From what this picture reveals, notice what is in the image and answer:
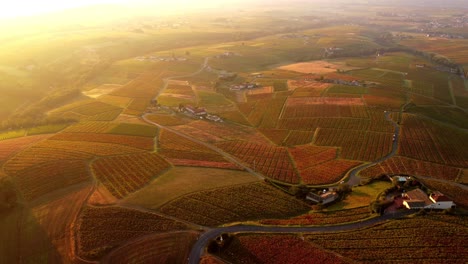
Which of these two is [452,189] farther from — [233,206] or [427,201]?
[233,206]

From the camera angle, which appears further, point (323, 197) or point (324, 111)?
point (324, 111)

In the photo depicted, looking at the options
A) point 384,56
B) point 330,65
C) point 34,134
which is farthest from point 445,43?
point 34,134

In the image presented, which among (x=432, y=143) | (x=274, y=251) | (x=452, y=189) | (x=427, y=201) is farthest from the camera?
(x=432, y=143)

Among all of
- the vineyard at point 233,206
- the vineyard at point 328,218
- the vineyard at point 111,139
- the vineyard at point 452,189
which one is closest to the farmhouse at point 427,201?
the vineyard at point 452,189

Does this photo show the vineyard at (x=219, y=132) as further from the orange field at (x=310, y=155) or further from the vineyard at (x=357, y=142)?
the vineyard at (x=357, y=142)

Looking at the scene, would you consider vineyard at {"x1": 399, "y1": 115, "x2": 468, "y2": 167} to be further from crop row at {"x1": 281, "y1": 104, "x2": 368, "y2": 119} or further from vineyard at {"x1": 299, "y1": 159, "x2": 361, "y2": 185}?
vineyard at {"x1": 299, "y1": 159, "x2": 361, "y2": 185}

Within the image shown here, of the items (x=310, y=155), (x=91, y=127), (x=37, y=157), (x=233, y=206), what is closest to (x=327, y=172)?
(x=310, y=155)

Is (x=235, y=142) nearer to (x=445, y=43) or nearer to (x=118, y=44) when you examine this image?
(x=118, y=44)
